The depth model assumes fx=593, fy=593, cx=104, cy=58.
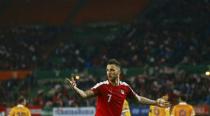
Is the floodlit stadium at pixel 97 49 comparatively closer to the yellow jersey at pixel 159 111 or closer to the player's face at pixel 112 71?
the yellow jersey at pixel 159 111

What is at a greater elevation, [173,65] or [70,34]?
[70,34]

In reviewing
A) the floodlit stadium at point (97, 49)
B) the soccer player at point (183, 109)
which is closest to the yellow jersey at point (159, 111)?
the soccer player at point (183, 109)

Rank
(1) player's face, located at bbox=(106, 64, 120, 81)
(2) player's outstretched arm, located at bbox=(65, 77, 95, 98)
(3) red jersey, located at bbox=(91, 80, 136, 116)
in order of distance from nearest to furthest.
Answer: (2) player's outstretched arm, located at bbox=(65, 77, 95, 98) → (1) player's face, located at bbox=(106, 64, 120, 81) → (3) red jersey, located at bbox=(91, 80, 136, 116)

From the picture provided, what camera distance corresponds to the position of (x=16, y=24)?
127 feet

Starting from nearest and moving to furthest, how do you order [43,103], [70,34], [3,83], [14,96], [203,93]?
[203,93] < [43,103] < [14,96] < [3,83] < [70,34]

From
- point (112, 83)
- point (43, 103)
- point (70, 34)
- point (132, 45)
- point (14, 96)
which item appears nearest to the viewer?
point (112, 83)

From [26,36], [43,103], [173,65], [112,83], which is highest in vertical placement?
[26,36]

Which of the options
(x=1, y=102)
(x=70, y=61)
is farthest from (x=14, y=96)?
(x=70, y=61)

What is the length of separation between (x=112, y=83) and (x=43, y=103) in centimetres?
1864

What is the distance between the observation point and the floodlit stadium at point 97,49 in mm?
25891

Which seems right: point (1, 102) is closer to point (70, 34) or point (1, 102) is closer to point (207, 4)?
point (70, 34)

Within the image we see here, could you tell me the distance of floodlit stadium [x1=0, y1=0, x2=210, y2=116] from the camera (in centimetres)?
2589

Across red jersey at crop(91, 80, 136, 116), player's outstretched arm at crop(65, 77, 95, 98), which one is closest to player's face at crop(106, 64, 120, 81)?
red jersey at crop(91, 80, 136, 116)

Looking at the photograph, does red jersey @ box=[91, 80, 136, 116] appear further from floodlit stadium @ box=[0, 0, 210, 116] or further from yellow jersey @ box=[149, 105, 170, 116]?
floodlit stadium @ box=[0, 0, 210, 116]
